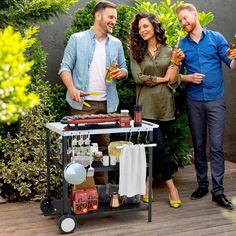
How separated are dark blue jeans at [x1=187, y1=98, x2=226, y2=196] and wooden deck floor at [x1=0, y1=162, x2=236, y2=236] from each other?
0.83 feet

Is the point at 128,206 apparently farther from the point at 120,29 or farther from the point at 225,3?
the point at 225,3

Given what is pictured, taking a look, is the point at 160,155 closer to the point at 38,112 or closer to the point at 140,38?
the point at 140,38

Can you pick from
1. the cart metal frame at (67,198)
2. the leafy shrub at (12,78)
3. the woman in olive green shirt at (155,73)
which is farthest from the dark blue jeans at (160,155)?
the leafy shrub at (12,78)

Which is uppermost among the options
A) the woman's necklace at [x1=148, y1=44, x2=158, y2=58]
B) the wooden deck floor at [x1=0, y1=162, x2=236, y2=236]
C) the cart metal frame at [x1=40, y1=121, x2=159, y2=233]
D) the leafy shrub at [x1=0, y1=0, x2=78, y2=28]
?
the leafy shrub at [x1=0, y1=0, x2=78, y2=28]

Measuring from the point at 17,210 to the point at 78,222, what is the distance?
0.60 metres

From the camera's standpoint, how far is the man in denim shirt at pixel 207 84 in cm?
432

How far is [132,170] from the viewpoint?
383 centimetres

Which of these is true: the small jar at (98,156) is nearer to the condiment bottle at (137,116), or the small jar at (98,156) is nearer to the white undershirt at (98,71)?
the condiment bottle at (137,116)

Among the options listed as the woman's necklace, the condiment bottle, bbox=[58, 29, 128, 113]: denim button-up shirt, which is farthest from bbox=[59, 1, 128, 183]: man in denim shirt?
the condiment bottle

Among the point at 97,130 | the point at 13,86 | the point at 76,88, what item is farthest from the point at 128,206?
the point at 13,86

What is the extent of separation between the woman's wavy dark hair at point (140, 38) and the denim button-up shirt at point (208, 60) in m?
0.25

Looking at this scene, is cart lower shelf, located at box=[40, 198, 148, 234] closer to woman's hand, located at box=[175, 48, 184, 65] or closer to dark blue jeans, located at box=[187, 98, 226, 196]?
dark blue jeans, located at box=[187, 98, 226, 196]

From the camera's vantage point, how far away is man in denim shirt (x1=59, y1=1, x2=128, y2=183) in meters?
4.12

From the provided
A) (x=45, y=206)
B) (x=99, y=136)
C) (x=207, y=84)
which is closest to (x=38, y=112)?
(x=99, y=136)
